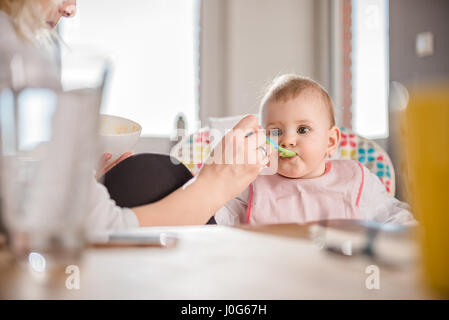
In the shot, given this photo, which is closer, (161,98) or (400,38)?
(400,38)

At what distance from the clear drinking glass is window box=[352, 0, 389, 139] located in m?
2.81

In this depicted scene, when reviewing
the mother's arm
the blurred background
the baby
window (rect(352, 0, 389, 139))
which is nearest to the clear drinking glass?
the mother's arm

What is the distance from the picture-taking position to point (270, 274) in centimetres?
29

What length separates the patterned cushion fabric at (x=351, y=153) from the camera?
1.51 meters

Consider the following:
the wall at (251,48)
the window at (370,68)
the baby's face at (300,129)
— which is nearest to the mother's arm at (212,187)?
the baby's face at (300,129)

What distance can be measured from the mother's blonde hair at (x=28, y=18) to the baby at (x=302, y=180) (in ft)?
2.10

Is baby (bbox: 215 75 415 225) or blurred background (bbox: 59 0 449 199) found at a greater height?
blurred background (bbox: 59 0 449 199)

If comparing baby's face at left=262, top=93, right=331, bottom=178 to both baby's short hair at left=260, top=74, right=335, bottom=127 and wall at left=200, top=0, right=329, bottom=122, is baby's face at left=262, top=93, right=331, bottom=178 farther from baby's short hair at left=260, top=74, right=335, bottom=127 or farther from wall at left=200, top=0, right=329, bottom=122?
wall at left=200, top=0, right=329, bottom=122

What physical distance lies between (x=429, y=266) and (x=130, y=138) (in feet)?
2.35

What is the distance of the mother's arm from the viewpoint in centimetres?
59
